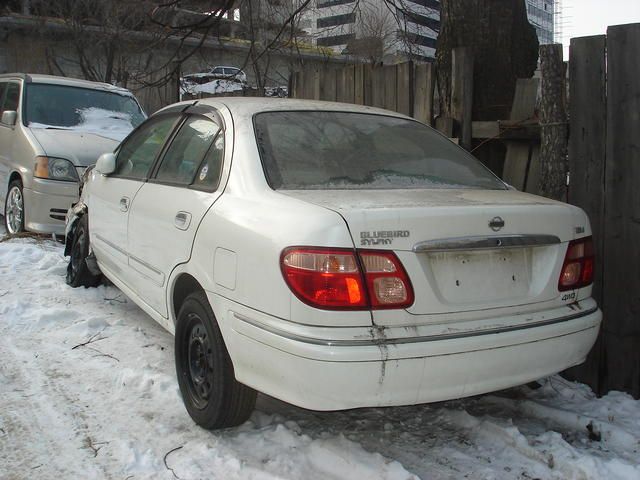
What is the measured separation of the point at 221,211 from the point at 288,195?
15.1 inches

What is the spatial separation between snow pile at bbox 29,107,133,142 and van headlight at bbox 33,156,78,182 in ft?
2.49

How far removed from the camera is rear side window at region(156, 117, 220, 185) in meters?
3.51

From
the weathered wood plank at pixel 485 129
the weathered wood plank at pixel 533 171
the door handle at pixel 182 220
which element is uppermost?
the weathered wood plank at pixel 485 129

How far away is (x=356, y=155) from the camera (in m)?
3.33

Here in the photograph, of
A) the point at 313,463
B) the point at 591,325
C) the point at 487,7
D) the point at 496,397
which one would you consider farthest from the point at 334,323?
the point at 487,7

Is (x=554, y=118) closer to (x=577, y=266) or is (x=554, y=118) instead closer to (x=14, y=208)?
(x=577, y=266)

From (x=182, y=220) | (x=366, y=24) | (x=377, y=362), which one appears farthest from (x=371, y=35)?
(x=377, y=362)

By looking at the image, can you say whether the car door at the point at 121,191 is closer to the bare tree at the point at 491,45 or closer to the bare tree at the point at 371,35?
the bare tree at the point at 491,45

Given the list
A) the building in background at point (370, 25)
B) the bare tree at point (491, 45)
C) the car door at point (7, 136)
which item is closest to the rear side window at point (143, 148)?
the bare tree at point (491, 45)

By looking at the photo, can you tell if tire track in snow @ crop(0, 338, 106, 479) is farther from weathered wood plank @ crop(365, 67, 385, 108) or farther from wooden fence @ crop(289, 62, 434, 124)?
weathered wood plank @ crop(365, 67, 385, 108)

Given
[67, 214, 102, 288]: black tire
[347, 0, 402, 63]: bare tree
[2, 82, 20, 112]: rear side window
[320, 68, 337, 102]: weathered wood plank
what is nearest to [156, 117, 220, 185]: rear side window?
[67, 214, 102, 288]: black tire

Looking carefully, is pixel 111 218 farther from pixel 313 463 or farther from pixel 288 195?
pixel 313 463

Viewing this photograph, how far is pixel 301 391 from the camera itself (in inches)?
97.4

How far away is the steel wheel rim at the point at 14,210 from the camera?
7228 mm
